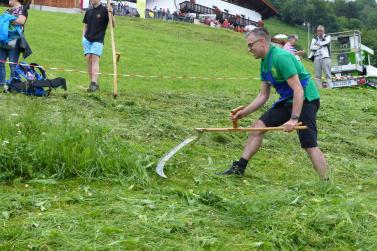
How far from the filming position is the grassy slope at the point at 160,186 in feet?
12.3

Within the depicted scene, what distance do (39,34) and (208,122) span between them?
16.6 meters

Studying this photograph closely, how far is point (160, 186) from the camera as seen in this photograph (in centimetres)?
496

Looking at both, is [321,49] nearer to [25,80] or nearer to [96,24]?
[96,24]

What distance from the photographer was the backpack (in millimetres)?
8352

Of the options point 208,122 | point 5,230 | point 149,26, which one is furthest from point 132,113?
point 149,26

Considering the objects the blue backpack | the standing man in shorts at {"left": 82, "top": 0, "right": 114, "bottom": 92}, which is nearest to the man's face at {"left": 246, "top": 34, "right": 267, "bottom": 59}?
the blue backpack

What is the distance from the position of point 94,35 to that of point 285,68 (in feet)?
16.1

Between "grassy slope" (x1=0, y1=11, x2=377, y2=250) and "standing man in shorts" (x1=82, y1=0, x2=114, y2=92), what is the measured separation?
1.94 feet

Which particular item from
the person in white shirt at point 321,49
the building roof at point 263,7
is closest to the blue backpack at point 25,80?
the person in white shirt at point 321,49

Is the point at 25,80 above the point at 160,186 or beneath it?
above

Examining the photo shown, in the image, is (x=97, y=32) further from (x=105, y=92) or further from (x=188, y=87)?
(x=188, y=87)

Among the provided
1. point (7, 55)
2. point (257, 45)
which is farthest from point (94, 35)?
point (257, 45)

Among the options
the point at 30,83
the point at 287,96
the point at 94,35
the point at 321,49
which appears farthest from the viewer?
the point at 321,49

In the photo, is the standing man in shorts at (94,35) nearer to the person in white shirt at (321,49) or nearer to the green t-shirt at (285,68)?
the green t-shirt at (285,68)
